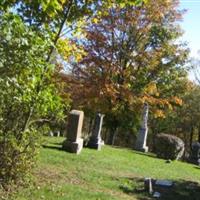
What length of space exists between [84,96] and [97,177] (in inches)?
525

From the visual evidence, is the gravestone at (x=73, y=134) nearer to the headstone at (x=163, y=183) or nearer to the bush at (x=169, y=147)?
the headstone at (x=163, y=183)

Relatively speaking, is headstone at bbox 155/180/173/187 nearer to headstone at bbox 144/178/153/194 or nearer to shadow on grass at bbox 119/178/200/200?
shadow on grass at bbox 119/178/200/200

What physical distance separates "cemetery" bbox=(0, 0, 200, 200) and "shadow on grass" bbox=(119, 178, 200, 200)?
0.03 m

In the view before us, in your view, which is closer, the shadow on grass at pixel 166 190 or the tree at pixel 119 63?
the shadow on grass at pixel 166 190

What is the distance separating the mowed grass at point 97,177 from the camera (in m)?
10.2

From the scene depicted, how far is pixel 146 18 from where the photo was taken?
27734 millimetres

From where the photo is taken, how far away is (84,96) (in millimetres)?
25922

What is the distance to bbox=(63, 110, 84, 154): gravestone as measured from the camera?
16.9m

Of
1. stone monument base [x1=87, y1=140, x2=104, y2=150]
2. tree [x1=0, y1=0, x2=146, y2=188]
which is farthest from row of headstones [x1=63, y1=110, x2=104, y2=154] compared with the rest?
tree [x1=0, y1=0, x2=146, y2=188]

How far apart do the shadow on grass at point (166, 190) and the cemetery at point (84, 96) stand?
3 centimetres

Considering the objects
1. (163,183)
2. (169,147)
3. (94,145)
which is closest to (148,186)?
(163,183)

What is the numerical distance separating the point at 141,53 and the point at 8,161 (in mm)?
20567

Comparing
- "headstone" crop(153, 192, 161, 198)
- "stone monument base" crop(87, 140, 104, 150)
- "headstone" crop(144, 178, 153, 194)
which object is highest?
"stone monument base" crop(87, 140, 104, 150)

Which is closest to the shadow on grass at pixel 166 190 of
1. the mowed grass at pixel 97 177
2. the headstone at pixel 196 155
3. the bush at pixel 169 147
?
the mowed grass at pixel 97 177
